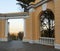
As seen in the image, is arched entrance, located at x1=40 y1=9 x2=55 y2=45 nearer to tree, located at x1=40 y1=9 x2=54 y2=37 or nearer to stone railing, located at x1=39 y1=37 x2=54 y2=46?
tree, located at x1=40 y1=9 x2=54 y2=37

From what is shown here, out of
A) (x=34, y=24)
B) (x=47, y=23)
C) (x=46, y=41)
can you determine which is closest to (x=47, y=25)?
(x=47, y=23)

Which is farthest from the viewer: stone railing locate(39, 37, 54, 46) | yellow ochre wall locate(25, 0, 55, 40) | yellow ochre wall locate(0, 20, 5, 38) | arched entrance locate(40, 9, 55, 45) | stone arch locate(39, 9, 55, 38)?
stone arch locate(39, 9, 55, 38)

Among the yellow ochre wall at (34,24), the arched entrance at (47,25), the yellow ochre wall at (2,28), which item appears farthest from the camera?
the arched entrance at (47,25)

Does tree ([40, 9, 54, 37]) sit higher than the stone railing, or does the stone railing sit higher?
tree ([40, 9, 54, 37])

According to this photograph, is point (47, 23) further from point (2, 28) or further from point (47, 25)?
point (2, 28)

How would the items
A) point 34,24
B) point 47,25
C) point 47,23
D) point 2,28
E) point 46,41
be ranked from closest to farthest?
point 46,41, point 34,24, point 2,28, point 47,23, point 47,25

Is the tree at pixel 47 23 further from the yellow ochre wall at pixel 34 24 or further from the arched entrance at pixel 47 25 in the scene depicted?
the yellow ochre wall at pixel 34 24

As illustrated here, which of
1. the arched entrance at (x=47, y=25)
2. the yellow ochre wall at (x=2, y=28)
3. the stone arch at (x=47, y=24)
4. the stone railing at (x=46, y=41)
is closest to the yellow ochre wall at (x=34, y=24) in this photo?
the stone railing at (x=46, y=41)

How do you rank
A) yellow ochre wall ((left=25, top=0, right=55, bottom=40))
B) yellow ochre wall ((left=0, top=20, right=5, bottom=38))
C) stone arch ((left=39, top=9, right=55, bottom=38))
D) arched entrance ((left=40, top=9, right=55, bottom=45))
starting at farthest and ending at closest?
stone arch ((left=39, top=9, right=55, bottom=38)), arched entrance ((left=40, top=9, right=55, bottom=45)), yellow ochre wall ((left=0, top=20, right=5, bottom=38)), yellow ochre wall ((left=25, top=0, right=55, bottom=40))

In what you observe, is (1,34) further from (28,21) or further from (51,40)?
(51,40)

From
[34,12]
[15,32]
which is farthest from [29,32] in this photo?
[15,32]

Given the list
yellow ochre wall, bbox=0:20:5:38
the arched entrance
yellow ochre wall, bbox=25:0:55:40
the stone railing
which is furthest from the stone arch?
the stone railing

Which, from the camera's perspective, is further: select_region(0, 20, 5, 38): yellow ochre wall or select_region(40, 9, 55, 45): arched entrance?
select_region(40, 9, 55, 45): arched entrance

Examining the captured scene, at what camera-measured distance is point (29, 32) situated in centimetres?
2369
